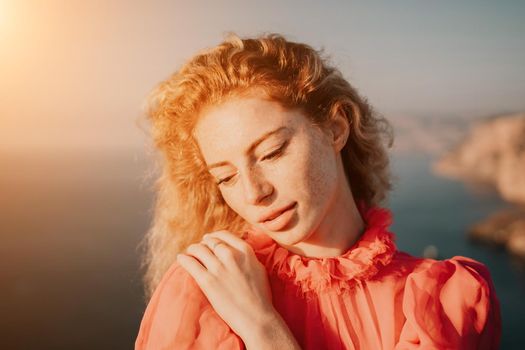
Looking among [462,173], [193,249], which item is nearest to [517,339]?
[462,173]

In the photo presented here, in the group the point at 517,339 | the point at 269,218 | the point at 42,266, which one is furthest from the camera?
the point at 517,339

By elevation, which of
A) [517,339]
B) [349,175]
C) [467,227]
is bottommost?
[517,339]

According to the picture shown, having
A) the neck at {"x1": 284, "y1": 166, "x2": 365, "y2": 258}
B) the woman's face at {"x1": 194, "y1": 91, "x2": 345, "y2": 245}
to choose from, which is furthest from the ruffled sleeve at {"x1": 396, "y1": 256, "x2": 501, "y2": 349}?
the woman's face at {"x1": 194, "y1": 91, "x2": 345, "y2": 245}

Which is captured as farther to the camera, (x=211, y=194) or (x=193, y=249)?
(x=211, y=194)

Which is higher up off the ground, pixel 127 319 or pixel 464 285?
pixel 464 285

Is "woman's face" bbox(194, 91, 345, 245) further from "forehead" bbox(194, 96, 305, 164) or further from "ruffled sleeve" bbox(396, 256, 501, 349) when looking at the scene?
"ruffled sleeve" bbox(396, 256, 501, 349)

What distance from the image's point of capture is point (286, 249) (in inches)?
44.6

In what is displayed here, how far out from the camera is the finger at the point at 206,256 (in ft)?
3.16

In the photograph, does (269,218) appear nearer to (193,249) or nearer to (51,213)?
(193,249)

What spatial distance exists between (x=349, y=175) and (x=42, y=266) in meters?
2.35

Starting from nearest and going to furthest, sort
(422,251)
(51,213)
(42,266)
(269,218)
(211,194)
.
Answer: (269,218)
(211,194)
(42,266)
(51,213)
(422,251)

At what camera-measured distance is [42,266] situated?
2.80 meters

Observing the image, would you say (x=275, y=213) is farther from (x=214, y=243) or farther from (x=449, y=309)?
(x=449, y=309)

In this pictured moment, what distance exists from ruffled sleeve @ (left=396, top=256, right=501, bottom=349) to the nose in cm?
43
